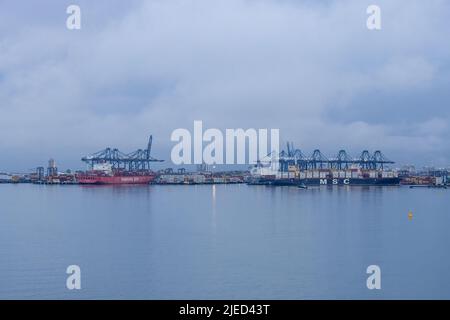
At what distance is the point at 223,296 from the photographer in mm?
6656

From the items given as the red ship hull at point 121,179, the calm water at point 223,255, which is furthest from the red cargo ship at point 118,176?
the calm water at point 223,255

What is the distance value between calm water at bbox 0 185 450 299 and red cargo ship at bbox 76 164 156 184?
15694 millimetres

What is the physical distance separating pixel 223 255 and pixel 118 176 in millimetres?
24416

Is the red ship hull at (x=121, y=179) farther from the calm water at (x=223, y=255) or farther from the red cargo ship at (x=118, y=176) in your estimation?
the calm water at (x=223, y=255)

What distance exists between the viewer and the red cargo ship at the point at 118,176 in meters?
32.2

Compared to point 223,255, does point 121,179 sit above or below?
above

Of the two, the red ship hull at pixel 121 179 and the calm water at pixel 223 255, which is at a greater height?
the red ship hull at pixel 121 179

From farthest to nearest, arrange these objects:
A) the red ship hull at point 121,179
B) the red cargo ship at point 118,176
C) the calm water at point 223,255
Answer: the red ship hull at point 121,179 → the red cargo ship at point 118,176 → the calm water at point 223,255

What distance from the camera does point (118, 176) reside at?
3300cm

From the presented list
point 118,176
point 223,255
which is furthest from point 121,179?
point 223,255

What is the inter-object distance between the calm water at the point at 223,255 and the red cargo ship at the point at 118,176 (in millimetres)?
15694

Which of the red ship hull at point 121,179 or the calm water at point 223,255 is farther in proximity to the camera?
the red ship hull at point 121,179

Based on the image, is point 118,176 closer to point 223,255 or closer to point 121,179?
point 121,179

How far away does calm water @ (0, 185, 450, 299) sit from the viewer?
7.03 metres
